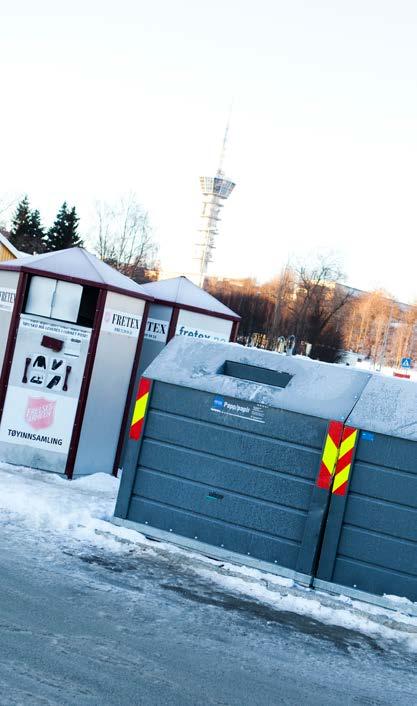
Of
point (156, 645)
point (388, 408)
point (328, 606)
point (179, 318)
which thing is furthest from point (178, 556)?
point (179, 318)

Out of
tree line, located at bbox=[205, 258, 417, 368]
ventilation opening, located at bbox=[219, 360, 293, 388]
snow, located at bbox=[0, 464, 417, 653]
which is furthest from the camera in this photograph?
tree line, located at bbox=[205, 258, 417, 368]

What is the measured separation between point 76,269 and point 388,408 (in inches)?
189

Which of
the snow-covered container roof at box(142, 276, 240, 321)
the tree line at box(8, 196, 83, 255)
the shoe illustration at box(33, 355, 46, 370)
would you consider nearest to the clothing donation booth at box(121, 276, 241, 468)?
the snow-covered container roof at box(142, 276, 240, 321)

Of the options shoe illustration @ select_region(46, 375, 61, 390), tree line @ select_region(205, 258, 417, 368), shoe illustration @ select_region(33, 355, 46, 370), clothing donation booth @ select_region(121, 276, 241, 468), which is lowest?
shoe illustration @ select_region(46, 375, 61, 390)

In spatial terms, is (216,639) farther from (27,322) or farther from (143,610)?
(27,322)

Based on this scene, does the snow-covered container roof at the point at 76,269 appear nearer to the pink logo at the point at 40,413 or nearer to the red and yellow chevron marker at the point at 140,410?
the pink logo at the point at 40,413

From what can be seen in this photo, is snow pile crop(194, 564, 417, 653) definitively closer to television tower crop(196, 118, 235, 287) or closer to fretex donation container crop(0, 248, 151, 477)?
fretex donation container crop(0, 248, 151, 477)

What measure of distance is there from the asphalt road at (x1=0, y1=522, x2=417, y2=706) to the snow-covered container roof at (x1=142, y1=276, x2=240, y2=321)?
5443 millimetres

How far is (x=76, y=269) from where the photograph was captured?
10062 mm

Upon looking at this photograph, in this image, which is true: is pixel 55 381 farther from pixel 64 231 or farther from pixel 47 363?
pixel 64 231

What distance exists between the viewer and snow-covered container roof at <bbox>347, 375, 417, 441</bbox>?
21.1 feet

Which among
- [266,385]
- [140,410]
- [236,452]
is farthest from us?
[140,410]

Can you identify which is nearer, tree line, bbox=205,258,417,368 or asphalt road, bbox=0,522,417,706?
asphalt road, bbox=0,522,417,706

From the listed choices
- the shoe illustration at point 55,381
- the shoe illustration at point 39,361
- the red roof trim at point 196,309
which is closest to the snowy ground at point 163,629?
the shoe illustration at point 55,381
